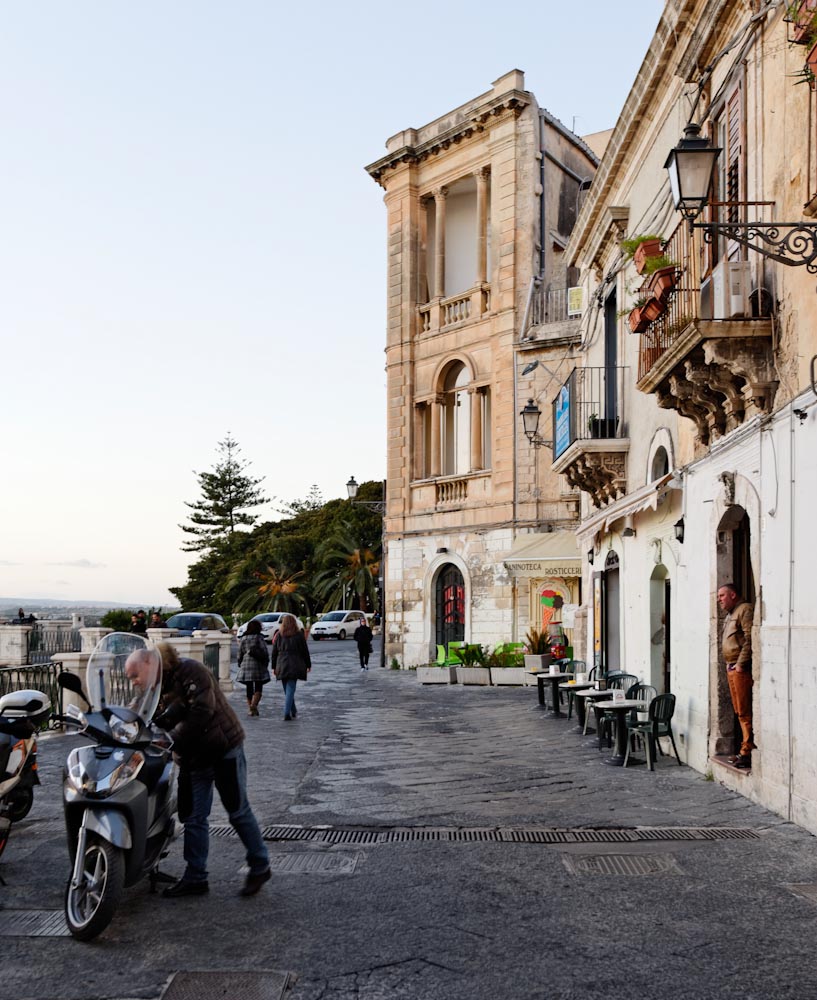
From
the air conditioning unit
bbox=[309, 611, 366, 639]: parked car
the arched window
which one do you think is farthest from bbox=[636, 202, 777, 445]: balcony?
bbox=[309, 611, 366, 639]: parked car

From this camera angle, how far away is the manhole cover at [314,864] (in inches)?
261

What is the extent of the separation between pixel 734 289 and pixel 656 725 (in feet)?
14.5

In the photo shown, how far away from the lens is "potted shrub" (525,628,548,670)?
887 inches

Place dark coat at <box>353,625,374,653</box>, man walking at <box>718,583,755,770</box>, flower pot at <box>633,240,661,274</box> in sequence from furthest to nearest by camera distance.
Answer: dark coat at <box>353,625,374,653</box> → flower pot at <box>633,240,661,274</box> → man walking at <box>718,583,755,770</box>

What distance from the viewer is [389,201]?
29828 mm

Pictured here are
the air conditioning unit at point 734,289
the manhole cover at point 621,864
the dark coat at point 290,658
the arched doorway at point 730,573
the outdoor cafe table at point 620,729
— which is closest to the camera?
the manhole cover at point 621,864

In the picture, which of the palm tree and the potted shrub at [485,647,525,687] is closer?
the potted shrub at [485,647,525,687]

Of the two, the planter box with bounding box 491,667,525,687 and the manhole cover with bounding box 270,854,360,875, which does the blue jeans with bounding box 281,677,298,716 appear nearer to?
the planter box with bounding box 491,667,525,687

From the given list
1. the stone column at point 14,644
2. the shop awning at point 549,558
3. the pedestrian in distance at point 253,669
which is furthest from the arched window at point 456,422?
the pedestrian in distance at point 253,669

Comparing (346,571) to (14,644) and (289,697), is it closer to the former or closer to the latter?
(14,644)

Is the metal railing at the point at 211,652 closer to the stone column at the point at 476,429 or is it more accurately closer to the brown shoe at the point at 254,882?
the stone column at the point at 476,429

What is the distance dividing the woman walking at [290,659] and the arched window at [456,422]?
471 inches

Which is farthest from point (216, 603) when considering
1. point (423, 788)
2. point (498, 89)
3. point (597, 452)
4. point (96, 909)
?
point (96, 909)

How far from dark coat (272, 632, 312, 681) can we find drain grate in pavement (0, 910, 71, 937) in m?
10.1
